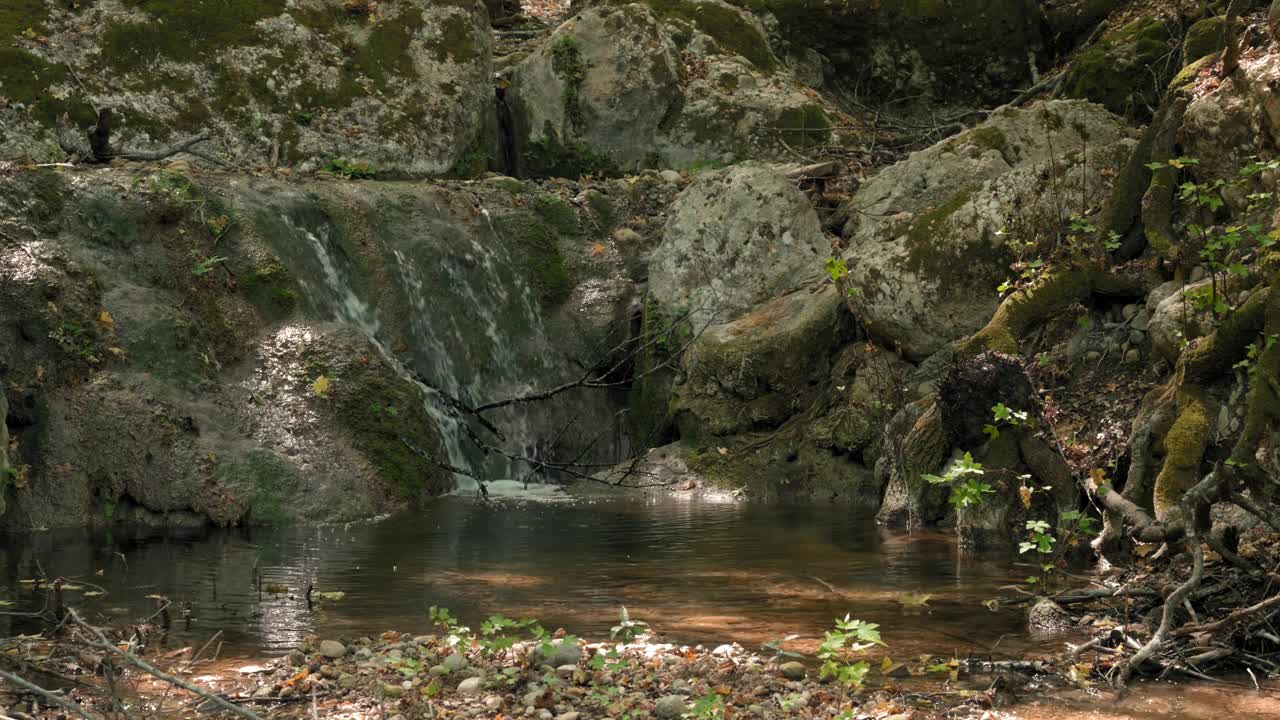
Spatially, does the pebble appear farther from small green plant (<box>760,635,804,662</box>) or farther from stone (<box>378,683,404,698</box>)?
small green plant (<box>760,635,804,662</box>)

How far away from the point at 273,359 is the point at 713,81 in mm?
8171

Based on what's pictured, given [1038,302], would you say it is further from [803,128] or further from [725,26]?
[725,26]

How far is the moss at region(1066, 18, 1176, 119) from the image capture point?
43.3 feet

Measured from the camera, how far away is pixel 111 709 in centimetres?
392

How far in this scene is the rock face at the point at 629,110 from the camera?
55.9ft

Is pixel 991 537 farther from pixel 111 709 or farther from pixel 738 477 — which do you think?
pixel 111 709

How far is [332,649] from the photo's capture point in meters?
5.79

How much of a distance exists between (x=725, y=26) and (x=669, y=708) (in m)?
15.1

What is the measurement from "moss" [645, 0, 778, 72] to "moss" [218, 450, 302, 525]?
10081 millimetres

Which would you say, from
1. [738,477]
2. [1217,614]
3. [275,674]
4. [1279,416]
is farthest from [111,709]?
[738,477]

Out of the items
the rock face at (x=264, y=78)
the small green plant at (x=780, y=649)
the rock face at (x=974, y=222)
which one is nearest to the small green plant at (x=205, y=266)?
the rock face at (x=264, y=78)

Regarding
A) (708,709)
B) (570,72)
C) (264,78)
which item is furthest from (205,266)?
(708,709)

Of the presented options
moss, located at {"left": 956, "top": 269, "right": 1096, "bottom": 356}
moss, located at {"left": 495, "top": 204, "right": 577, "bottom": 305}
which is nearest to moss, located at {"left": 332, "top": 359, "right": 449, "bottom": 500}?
moss, located at {"left": 495, "top": 204, "right": 577, "bottom": 305}

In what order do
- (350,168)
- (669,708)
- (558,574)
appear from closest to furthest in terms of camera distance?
(669,708)
(558,574)
(350,168)
